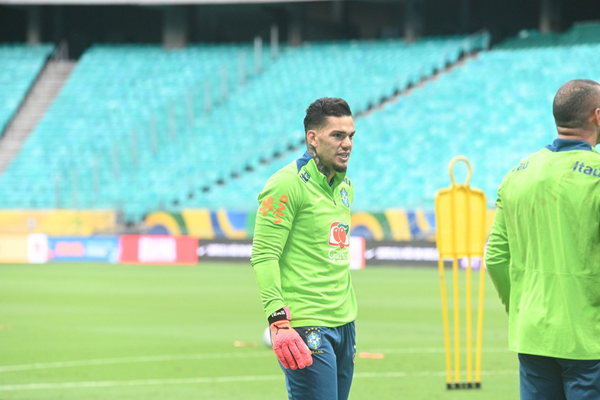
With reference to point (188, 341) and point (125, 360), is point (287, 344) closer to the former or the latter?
point (125, 360)

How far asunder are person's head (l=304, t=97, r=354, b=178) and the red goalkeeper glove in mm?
896

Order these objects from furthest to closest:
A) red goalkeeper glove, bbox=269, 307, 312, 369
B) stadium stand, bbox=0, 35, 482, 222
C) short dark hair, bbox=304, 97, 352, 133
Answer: stadium stand, bbox=0, 35, 482, 222
short dark hair, bbox=304, 97, 352, 133
red goalkeeper glove, bbox=269, 307, 312, 369

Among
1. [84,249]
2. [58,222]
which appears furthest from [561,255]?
[58,222]

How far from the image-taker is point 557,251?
4.28 metres

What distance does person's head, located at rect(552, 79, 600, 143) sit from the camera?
4.29 meters

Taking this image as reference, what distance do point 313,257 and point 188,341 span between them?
9168 mm

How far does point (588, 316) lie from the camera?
13.9 ft

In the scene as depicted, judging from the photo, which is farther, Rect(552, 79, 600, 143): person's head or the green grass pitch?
the green grass pitch

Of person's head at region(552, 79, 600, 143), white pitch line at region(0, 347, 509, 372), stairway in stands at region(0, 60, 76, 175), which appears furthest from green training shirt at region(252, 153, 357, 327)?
stairway in stands at region(0, 60, 76, 175)

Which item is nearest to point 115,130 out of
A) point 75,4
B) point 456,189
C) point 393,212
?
point 75,4

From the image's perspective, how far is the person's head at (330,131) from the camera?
518 cm

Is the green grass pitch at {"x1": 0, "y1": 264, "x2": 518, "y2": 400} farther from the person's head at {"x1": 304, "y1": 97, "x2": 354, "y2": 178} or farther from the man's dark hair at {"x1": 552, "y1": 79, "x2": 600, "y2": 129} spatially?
the man's dark hair at {"x1": 552, "y1": 79, "x2": 600, "y2": 129}

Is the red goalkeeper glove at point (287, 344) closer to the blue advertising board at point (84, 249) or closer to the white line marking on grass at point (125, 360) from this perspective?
the white line marking on grass at point (125, 360)

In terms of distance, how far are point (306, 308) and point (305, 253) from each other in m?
0.30
